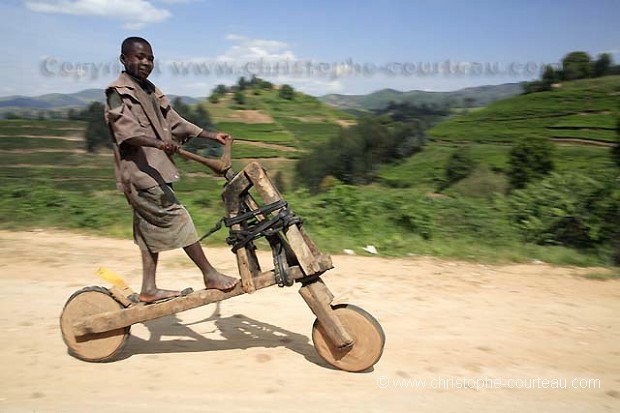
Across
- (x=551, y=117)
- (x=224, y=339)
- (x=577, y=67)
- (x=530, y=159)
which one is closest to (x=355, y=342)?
(x=224, y=339)

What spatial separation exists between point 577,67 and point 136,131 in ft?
235

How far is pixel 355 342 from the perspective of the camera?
2.86 metres

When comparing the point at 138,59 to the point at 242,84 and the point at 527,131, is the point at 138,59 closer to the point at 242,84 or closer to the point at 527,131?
the point at 527,131

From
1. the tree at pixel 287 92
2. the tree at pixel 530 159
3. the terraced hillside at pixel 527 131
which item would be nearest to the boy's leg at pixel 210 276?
the terraced hillside at pixel 527 131

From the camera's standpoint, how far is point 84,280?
4734 mm

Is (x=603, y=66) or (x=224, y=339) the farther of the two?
(x=603, y=66)

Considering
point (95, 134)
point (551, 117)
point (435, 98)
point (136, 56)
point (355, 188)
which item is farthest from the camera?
point (435, 98)

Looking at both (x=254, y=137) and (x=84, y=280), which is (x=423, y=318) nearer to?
(x=84, y=280)

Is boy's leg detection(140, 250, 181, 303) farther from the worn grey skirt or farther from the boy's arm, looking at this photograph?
the boy's arm

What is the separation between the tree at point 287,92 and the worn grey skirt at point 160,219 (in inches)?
2449

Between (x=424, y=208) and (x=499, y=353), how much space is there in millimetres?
4606

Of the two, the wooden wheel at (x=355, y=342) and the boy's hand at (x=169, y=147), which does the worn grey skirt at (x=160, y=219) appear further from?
the wooden wheel at (x=355, y=342)

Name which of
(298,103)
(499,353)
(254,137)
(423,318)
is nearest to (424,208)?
(423,318)

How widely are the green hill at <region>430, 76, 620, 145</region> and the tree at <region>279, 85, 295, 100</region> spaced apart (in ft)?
67.6
